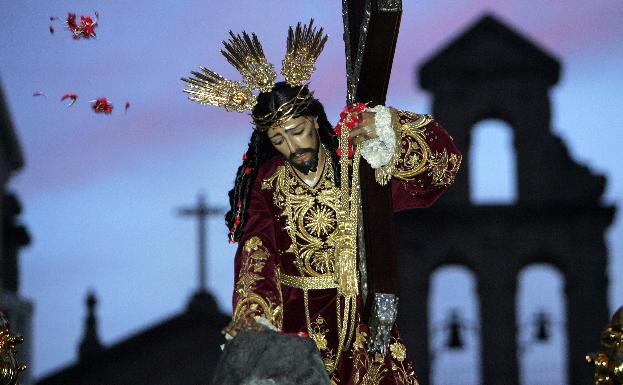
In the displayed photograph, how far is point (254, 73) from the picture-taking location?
9219mm

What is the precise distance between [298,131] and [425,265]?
17045 mm

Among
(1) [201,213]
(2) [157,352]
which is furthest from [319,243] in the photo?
(2) [157,352]

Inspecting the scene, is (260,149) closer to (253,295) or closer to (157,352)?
(253,295)

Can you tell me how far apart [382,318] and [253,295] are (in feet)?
2.34

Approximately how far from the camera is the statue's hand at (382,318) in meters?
8.68

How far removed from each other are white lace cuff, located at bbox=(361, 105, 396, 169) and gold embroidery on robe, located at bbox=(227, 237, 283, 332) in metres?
0.79

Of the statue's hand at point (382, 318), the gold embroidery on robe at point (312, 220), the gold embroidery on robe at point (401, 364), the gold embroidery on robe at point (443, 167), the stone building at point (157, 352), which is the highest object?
the gold embroidery on robe at point (443, 167)

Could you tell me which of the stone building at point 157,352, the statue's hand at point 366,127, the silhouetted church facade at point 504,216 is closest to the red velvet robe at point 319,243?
the statue's hand at point 366,127

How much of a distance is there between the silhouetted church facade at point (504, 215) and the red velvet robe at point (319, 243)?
15.9 metres

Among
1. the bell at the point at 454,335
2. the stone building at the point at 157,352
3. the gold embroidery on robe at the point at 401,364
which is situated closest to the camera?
the gold embroidery on robe at the point at 401,364

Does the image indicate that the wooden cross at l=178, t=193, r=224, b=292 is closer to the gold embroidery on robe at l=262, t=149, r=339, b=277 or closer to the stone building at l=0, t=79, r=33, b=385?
the stone building at l=0, t=79, r=33, b=385

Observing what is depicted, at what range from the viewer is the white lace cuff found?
8.96 metres

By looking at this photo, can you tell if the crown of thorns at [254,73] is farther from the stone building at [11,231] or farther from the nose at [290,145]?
the stone building at [11,231]

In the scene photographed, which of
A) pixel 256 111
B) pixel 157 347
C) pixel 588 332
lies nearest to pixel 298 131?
pixel 256 111
